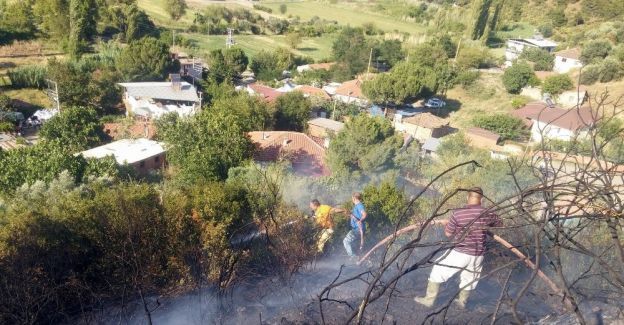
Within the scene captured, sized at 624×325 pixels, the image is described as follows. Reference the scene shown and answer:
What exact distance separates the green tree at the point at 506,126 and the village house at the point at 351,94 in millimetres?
7266

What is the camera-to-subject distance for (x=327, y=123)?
24.2m

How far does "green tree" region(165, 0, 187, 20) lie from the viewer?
47494 millimetres

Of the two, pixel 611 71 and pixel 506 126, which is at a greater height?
pixel 611 71

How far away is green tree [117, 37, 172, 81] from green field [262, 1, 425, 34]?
106ft

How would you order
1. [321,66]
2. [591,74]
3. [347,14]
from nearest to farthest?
[591,74]
[321,66]
[347,14]

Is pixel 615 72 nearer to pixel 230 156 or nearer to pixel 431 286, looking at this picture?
pixel 230 156

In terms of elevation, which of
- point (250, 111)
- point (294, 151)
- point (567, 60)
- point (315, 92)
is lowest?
point (315, 92)

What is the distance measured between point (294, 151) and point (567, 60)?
955 inches

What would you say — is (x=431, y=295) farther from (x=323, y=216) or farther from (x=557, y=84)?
(x=557, y=84)

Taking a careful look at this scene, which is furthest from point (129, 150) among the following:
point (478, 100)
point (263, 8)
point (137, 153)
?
point (263, 8)

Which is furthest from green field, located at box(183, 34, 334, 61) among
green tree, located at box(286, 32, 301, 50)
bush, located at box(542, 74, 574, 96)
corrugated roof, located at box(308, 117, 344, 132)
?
bush, located at box(542, 74, 574, 96)

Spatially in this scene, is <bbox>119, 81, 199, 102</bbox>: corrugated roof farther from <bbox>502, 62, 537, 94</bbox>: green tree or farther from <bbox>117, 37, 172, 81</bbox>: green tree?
<bbox>502, 62, 537, 94</bbox>: green tree

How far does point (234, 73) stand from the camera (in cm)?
3100

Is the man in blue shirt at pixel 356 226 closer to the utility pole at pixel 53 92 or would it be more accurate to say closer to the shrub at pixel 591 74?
the utility pole at pixel 53 92
